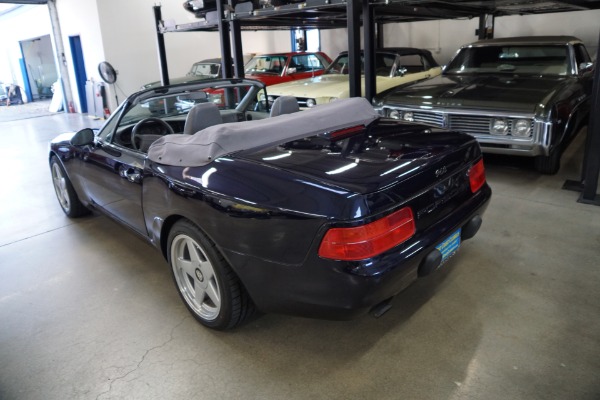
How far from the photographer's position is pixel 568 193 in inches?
173

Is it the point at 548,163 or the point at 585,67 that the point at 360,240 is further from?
the point at 585,67

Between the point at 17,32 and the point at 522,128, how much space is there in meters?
19.9

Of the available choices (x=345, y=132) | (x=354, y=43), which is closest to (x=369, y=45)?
(x=354, y=43)

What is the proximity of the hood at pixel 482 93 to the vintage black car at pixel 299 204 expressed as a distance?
7.25 feet

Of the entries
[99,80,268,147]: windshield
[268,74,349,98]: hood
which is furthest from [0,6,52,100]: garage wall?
[99,80,268,147]: windshield

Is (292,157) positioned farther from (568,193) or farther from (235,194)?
(568,193)

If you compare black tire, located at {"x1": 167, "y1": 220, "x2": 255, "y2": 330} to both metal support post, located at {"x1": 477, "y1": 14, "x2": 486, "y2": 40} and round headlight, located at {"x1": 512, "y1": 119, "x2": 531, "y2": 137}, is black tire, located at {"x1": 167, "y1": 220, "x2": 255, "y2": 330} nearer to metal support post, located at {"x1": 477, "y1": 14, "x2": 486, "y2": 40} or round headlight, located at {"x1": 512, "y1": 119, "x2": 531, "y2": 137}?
round headlight, located at {"x1": 512, "y1": 119, "x2": 531, "y2": 137}

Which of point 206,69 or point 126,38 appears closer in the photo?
point 206,69

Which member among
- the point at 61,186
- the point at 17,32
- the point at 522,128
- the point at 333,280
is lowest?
the point at 61,186

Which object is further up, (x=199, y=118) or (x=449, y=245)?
(x=199, y=118)

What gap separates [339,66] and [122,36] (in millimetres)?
6814

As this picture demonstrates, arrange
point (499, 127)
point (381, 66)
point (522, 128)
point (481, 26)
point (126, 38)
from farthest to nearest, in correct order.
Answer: point (126, 38) < point (481, 26) < point (381, 66) < point (499, 127) < point (522, 128)

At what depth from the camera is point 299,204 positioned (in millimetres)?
1861

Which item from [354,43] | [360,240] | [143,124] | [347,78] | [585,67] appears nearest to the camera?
[360,240]
